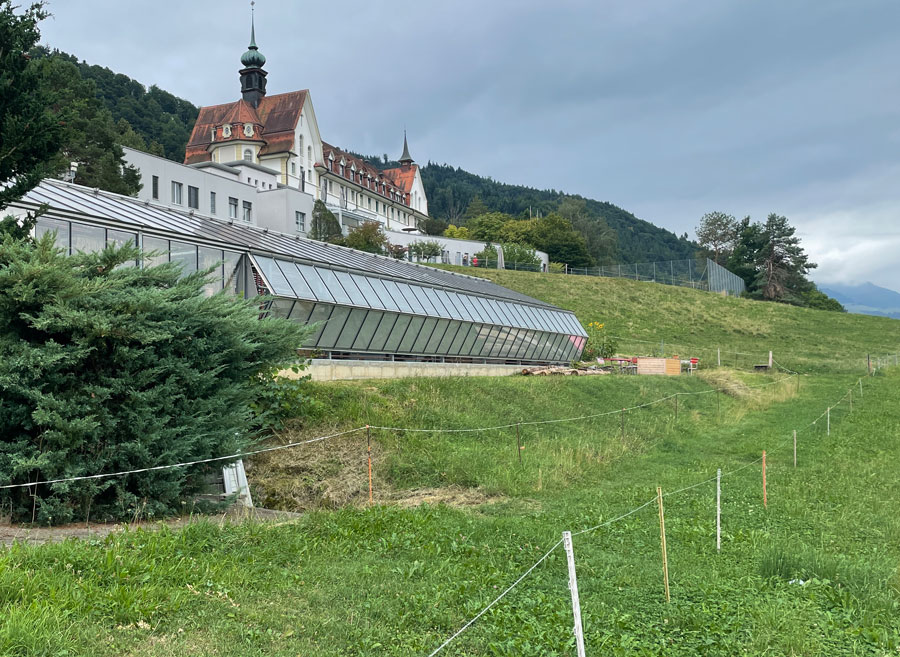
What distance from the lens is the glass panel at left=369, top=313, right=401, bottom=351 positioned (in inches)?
971

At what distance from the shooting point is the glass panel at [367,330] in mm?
23781

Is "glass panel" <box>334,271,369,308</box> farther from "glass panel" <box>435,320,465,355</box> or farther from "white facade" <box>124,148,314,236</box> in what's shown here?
"white facade" <box>124,148,314,236</box>

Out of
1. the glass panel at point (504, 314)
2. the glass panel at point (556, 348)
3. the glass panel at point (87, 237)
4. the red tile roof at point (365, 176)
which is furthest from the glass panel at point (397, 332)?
the red tile roof at point (365, 176)

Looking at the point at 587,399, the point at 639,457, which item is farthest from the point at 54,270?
the point at 587,399

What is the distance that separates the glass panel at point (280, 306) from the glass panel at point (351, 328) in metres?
2.32

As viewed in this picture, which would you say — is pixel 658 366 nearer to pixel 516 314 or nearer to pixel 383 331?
pixel 516 314

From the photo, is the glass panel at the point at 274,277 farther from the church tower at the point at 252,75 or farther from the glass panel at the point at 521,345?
the church tower at the point at 252,75

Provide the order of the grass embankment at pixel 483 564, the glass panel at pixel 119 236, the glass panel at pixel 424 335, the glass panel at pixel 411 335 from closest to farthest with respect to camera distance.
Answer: the grass embankment at pixel 483 564 < the glass panel at pixel 119 236 < the glass panel at pixel 411 335 < the glass panel at pixel 424 335

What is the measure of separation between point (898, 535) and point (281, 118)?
78188mm

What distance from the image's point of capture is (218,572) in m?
7.20

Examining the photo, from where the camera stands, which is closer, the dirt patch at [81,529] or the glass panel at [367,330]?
the dirt patch at [81,529]

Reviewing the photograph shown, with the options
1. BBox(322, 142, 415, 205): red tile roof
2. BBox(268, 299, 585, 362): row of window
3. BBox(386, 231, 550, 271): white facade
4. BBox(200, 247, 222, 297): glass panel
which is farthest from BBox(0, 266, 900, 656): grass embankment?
BBox(322, 142, 415, 205): red tile roof

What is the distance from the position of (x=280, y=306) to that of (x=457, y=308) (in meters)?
10.6

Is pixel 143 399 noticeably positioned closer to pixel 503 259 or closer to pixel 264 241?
pixel 264 241
